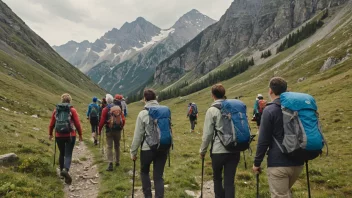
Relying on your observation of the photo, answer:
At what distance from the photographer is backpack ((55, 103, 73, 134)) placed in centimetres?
1369

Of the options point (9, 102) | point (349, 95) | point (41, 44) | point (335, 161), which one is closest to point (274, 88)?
point (335, 161)

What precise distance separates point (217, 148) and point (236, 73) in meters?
190

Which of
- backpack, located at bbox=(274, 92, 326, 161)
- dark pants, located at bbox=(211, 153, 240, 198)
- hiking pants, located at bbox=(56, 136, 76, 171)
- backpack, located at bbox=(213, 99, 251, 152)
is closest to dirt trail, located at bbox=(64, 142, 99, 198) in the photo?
hiking pants, located at bbox=(56, 136, 76, 171)

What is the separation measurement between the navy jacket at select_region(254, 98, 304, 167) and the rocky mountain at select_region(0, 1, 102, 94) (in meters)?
88.9

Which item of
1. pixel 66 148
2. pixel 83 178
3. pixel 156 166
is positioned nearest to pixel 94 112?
pixel 83 178

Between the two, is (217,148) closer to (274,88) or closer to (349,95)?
(274,88)

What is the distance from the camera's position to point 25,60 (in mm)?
131500

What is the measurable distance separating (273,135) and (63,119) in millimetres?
10288

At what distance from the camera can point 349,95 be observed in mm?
39719

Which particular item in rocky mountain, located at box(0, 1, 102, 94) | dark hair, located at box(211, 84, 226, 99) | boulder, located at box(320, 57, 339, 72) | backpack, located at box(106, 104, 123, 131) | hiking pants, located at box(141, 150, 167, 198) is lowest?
hiking pants, located at box(141, 150, 167, 198)

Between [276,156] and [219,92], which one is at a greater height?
[219,92]

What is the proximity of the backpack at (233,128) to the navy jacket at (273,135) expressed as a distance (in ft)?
4.04

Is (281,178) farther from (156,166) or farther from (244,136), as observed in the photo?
(156,166)

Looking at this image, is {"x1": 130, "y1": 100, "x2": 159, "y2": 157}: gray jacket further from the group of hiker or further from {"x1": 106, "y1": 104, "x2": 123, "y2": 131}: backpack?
{"x1": 106, "y1": 104, "x2": 123, "y2": 131}: backpack
